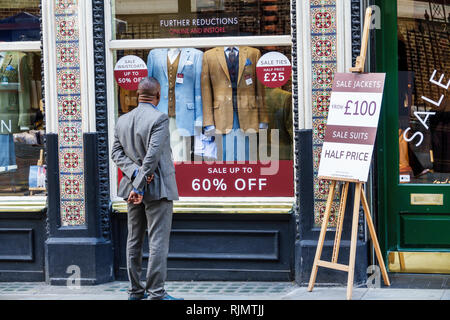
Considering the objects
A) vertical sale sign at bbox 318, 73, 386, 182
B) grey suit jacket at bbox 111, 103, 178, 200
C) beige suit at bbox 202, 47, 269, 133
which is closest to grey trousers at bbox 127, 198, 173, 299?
grey suit jacket at bbox 111, 103, 178, 200

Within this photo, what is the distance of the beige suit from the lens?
27.7ft

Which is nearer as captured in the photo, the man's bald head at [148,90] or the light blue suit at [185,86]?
the man's bald head at [148,90]

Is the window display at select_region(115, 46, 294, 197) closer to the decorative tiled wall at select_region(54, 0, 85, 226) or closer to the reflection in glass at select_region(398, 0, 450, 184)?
the decorative tiled wall at select_region(54, 0, 85, 226)

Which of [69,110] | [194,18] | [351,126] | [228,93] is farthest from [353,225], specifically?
[69,110]

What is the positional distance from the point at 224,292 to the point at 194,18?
114 inches

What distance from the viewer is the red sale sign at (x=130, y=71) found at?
336 inches

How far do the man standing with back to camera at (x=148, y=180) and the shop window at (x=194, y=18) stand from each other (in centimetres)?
164

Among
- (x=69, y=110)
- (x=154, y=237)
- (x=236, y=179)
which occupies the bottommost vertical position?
(x=154, y=237)

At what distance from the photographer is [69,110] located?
8.27 meters

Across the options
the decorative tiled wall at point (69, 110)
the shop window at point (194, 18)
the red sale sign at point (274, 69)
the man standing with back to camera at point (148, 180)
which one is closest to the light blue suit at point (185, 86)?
the shop window at point (194, 18)

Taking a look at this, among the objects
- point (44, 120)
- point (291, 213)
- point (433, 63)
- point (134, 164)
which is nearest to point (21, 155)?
point (44, 120)

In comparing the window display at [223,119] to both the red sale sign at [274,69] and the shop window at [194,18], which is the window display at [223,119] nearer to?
the red sale sign at [274,69]

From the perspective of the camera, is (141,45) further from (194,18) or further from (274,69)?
(274,69)

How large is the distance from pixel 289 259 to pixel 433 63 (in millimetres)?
2497
